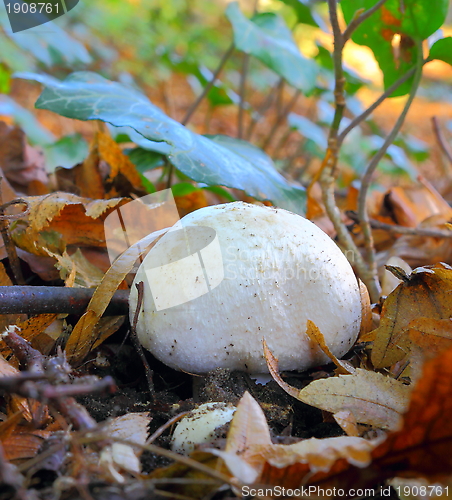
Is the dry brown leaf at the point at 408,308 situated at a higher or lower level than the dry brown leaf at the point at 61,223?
lower

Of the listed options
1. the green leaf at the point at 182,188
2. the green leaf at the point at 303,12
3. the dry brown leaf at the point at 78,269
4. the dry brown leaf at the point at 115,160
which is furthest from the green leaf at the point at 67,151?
the green leaf at the point at 303,12

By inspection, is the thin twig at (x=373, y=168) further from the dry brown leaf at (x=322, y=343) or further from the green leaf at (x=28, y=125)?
the green leaf at (x=28, y=125)

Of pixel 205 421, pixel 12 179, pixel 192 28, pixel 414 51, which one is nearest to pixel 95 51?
pixel 192 28

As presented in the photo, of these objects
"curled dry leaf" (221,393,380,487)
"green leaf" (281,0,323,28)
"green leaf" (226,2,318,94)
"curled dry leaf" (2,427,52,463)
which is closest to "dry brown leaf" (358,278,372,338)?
"curled dry leaf" (221,393,380,487)

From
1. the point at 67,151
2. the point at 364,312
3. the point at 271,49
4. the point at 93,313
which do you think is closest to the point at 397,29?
the point at 271,49

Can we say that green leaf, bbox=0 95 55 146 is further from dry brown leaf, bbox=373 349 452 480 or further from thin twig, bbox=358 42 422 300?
dry brown leaf, bbox=373 349 452 480
